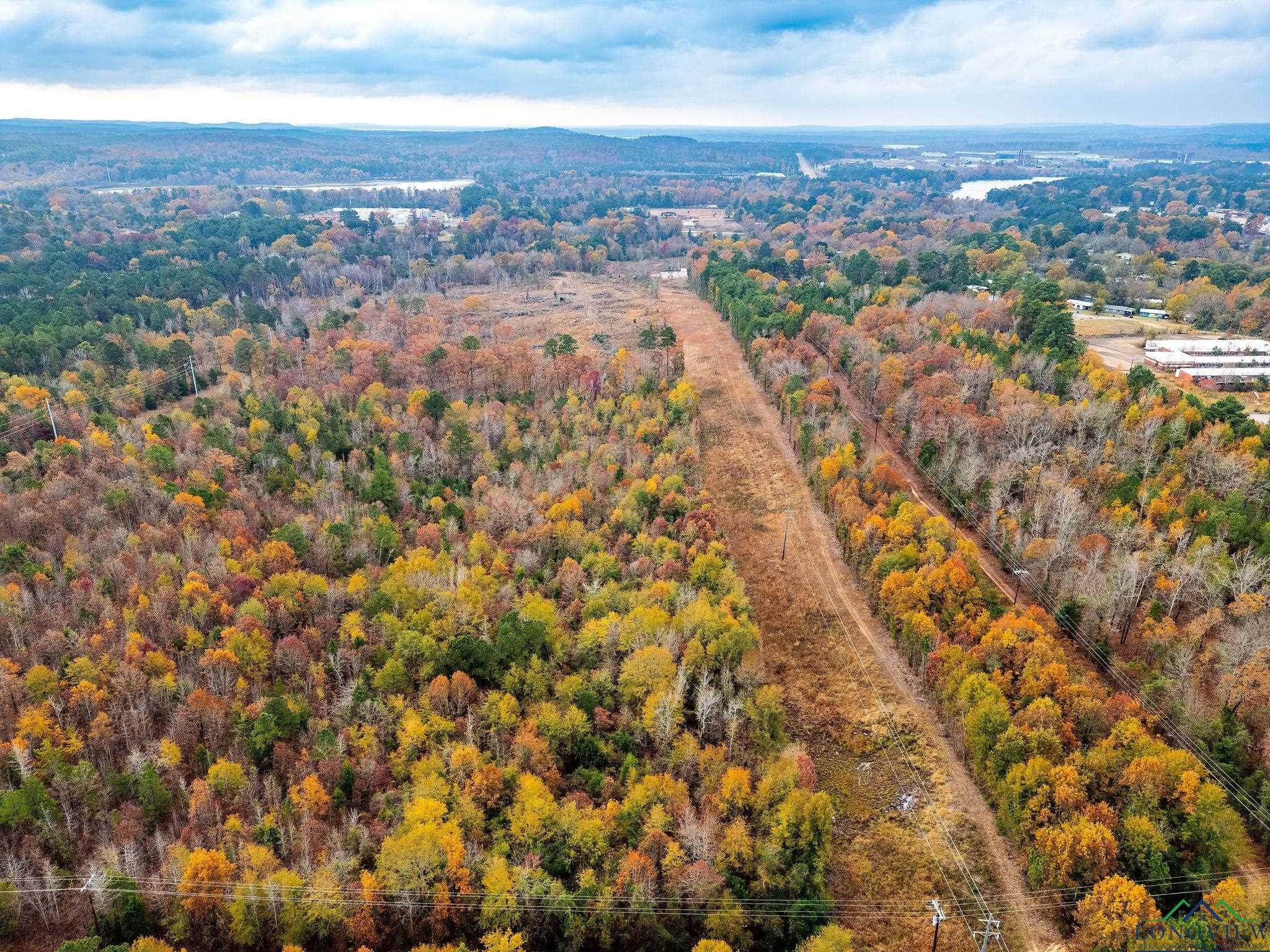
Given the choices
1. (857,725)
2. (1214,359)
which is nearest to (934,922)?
(857,725)

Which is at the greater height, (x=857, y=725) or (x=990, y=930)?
(x=857, y=725)

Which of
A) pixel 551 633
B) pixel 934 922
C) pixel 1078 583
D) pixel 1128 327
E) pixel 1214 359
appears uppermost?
pixel 1128 327

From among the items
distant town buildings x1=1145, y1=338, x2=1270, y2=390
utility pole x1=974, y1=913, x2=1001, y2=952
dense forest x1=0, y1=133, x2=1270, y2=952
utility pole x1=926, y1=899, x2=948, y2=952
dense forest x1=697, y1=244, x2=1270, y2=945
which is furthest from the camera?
distant town buildings x1=1145, y1=338, x2=1270, y2=390

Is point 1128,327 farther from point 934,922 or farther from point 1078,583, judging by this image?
point 934,922

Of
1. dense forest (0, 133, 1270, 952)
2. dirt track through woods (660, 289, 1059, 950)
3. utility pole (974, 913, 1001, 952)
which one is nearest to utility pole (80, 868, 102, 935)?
dense forest (0, 133, 1270, 952)

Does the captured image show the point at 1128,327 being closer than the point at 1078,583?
No

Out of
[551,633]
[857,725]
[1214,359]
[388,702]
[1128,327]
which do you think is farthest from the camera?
[1128,327]

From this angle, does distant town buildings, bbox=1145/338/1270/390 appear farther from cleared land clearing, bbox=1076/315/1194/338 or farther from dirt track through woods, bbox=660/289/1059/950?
dirt track through woods, bbox=660/289/1059/950

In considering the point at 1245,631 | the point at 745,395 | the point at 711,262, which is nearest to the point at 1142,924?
the point at 1245,631

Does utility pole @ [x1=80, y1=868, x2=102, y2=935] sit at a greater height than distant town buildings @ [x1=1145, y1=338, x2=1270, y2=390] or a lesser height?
lesser

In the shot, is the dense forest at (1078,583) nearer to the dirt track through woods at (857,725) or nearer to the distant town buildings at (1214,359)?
the dirt track through woods at (857,725)

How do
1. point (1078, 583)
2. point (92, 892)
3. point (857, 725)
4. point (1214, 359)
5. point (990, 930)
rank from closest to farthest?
1. point (92, 892)
2. point (990, 930)
3. point (857, 725)
4. point (1078, 583)
5. point (1214, 359)
